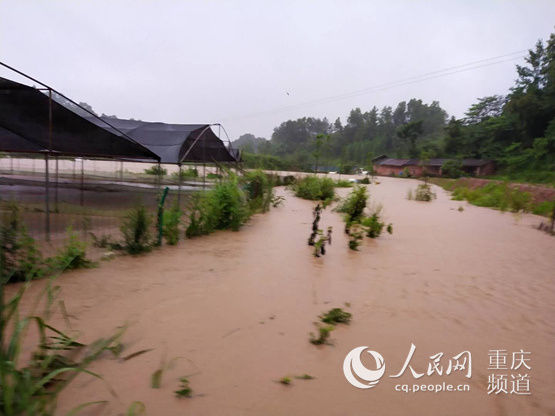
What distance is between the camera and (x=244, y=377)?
2.49m

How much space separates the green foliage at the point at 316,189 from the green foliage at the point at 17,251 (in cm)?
1270

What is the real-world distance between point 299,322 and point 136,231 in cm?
302

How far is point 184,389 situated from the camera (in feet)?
7.48

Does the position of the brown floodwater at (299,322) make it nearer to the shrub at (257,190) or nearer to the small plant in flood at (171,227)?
the small plant in flood at (171,227)

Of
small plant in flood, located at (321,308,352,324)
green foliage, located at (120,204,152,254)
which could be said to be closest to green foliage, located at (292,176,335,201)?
green foliage, located at (120,204,152,254)

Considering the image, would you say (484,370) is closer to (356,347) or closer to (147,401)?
(356,347)

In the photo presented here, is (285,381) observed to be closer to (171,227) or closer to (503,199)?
(171,227)

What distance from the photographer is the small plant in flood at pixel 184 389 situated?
2246mm

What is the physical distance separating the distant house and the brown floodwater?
26.9m

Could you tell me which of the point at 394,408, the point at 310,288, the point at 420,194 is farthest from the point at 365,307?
the point at 420,194

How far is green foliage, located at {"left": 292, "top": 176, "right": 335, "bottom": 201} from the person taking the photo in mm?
15891

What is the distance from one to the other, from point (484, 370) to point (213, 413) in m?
2.06

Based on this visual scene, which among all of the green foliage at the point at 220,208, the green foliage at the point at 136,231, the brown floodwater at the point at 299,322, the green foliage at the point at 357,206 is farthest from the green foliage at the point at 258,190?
the green foliage at the point at 136,231

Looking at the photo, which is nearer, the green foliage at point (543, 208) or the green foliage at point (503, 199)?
the green foliage at point (543, 208)
